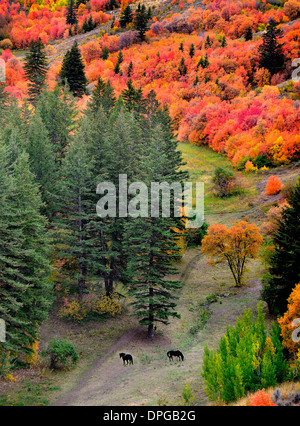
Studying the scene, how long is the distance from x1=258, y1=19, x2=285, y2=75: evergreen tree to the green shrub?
82.7 metres

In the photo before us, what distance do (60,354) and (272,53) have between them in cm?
8490

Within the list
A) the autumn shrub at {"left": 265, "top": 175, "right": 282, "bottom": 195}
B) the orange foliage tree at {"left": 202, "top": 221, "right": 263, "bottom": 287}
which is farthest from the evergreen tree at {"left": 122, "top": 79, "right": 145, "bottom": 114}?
the orange foliage tree at {"left": 202, "top": 221, "right": 263, "bottom": 287}

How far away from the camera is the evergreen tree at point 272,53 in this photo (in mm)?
84625

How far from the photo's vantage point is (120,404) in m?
18.1

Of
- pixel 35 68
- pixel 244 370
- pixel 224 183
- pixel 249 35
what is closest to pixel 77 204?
pixel 244 370

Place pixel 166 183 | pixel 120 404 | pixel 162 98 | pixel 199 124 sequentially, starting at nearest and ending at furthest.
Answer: pixel 120 404 < pixel 166 183 < pixel 199 124 < pixel 162 98

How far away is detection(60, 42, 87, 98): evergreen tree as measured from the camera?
57438mm

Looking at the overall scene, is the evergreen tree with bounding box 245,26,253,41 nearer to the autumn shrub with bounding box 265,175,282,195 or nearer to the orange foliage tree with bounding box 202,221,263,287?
the autumn shrub with bounding box 265,175,282,195

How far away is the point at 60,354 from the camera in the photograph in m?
24.1

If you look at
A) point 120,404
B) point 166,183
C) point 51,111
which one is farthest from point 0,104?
point 120,404

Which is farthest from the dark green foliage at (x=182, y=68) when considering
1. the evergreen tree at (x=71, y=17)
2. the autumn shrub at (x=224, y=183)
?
the evergreen tree at (x=71, y=17)

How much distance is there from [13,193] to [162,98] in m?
70.8

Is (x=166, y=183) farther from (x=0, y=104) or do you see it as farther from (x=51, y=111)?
(x=0, y=104)

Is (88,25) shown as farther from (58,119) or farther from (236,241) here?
(236,241)
